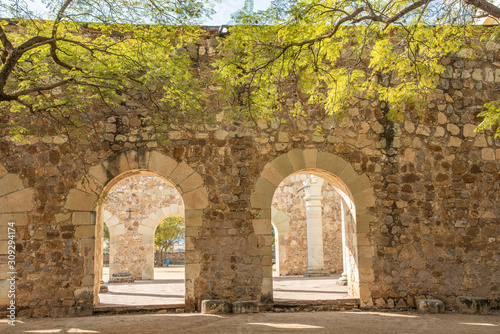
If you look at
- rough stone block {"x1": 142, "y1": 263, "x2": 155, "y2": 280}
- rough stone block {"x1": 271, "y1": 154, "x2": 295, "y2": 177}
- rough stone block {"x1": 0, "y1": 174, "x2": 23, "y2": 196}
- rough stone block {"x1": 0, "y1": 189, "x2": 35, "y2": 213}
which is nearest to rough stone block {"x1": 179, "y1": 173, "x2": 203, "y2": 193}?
rough stone block {"x1": 271, "y1": 154, "x2": 295, "y2": 177}

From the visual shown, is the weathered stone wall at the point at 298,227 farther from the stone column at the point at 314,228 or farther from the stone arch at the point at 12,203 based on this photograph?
the stone arch at the point at 12,203

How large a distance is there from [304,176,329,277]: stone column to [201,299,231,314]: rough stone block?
6.77m

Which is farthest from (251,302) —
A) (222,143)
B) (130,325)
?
(222,143)

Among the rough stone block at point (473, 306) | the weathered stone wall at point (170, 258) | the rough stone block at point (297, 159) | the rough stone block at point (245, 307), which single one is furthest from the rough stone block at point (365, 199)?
the weathered stone wall at point (170, 258)

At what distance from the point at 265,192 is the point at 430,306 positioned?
9.47 feet

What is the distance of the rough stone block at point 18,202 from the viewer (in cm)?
619

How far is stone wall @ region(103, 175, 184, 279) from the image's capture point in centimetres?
1299

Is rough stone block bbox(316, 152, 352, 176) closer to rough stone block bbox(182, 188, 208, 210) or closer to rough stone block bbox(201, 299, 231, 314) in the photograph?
rough stone block bbox(182, 188, 208, 210)

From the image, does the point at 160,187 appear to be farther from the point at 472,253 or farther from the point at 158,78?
the point at 472,253

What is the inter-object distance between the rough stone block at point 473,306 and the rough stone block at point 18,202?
6434 mm

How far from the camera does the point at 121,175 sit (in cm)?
660

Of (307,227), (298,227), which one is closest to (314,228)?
(307,227)

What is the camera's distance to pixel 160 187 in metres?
13.4

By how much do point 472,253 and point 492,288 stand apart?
59 centimetres
